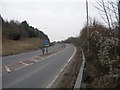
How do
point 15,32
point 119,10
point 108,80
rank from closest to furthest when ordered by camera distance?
point 119,10 → point 108,80 → point 15,32

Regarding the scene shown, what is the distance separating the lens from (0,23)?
7969 centimetres

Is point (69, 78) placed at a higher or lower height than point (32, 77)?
higher

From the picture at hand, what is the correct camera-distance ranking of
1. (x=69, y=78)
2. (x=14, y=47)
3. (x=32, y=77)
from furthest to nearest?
(x=14, y=47), (x=32, y=77), (x=69, y=78)

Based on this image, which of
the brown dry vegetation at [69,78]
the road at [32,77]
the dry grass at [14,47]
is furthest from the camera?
the dry grass at [14,47]

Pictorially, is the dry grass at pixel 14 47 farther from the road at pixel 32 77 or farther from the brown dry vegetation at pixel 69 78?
the brown dry vegetation at pixel 69 78

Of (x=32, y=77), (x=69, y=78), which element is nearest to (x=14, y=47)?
(x=32, y=77)

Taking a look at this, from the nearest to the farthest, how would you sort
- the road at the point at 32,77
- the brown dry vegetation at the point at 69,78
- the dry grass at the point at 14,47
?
the brown dry vegetation at the point at 69,78
the road at the point at 32,77
the dry grass at the point at 14,47

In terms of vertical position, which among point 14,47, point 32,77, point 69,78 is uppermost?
point 69,78

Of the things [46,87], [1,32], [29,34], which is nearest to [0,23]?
[1,32]

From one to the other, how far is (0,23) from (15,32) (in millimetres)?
6680

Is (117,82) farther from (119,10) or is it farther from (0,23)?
(0,23)

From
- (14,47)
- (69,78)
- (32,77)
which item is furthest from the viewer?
(14,47)

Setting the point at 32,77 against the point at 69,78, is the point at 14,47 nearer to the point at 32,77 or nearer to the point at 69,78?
the point at 32,77

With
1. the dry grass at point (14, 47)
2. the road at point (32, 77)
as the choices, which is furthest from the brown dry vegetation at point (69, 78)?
the dry grass at point (14, 47)
